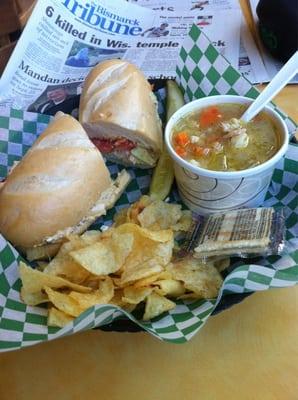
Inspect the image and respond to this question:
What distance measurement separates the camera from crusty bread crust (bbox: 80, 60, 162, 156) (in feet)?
3.81

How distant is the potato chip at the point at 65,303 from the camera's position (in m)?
0.84

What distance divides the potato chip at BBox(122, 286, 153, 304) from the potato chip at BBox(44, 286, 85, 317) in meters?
0.08

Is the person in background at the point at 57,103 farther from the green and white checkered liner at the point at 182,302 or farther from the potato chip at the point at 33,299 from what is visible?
the potato chip at the point at 33,299

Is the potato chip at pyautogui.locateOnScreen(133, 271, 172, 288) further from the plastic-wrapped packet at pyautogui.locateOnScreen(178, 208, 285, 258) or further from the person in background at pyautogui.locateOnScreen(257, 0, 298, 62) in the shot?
the person in background at pyautogui.locateOnScreen(257, 0, 298, 62)

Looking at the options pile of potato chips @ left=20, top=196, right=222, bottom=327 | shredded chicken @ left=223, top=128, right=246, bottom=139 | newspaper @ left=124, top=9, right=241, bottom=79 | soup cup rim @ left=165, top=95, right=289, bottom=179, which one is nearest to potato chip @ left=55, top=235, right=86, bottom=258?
pile of potato chips @ left=20, top=196, right=222, bottom=327

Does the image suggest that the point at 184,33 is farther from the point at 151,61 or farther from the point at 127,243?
the point at 127,243

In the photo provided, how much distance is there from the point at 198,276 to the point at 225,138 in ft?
1.00

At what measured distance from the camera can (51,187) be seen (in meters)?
1.03

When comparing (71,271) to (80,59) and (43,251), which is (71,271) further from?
(80,59)

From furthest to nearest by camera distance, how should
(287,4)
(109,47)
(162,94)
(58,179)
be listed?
(109,47) < (287,4) < (162,94) < (58,179)

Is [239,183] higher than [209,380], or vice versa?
[239,183]

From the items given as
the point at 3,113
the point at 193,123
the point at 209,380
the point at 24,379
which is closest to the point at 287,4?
the point at 193,123

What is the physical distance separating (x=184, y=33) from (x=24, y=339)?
1097 mm

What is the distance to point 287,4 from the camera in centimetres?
144
